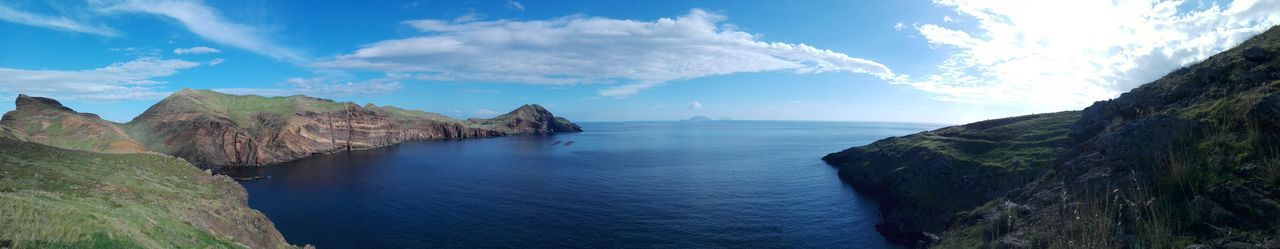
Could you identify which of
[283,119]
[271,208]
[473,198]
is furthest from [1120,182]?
[283,119]

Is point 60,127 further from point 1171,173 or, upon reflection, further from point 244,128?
point 1171,173

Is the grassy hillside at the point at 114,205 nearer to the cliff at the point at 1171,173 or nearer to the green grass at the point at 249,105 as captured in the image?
the cliff at the point at 1171,173

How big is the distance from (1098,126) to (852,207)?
58040 mm

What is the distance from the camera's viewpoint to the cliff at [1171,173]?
35.0ft

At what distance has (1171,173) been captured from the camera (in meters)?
12.5

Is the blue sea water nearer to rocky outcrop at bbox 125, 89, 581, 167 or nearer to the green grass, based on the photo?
rocky outcrop at bbox 125, 89, 581, 167

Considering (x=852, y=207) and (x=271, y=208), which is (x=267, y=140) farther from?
(x=852, y=207)

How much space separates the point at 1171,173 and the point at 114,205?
4596 cm

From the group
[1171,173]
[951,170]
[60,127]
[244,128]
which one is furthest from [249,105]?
[1171,173]

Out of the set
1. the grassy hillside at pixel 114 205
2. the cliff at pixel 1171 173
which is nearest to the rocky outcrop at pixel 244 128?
the grassy hillside at pixel 114 205

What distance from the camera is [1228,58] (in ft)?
58.0

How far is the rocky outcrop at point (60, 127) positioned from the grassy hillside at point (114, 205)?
52.9 meters

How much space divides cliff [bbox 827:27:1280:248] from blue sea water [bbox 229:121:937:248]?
38.6 meters

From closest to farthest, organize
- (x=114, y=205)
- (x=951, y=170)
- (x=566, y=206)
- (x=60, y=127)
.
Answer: (x=114, y=205) < (x=951, y=170) < (x=566, y=206) < (x=60, y=127)
